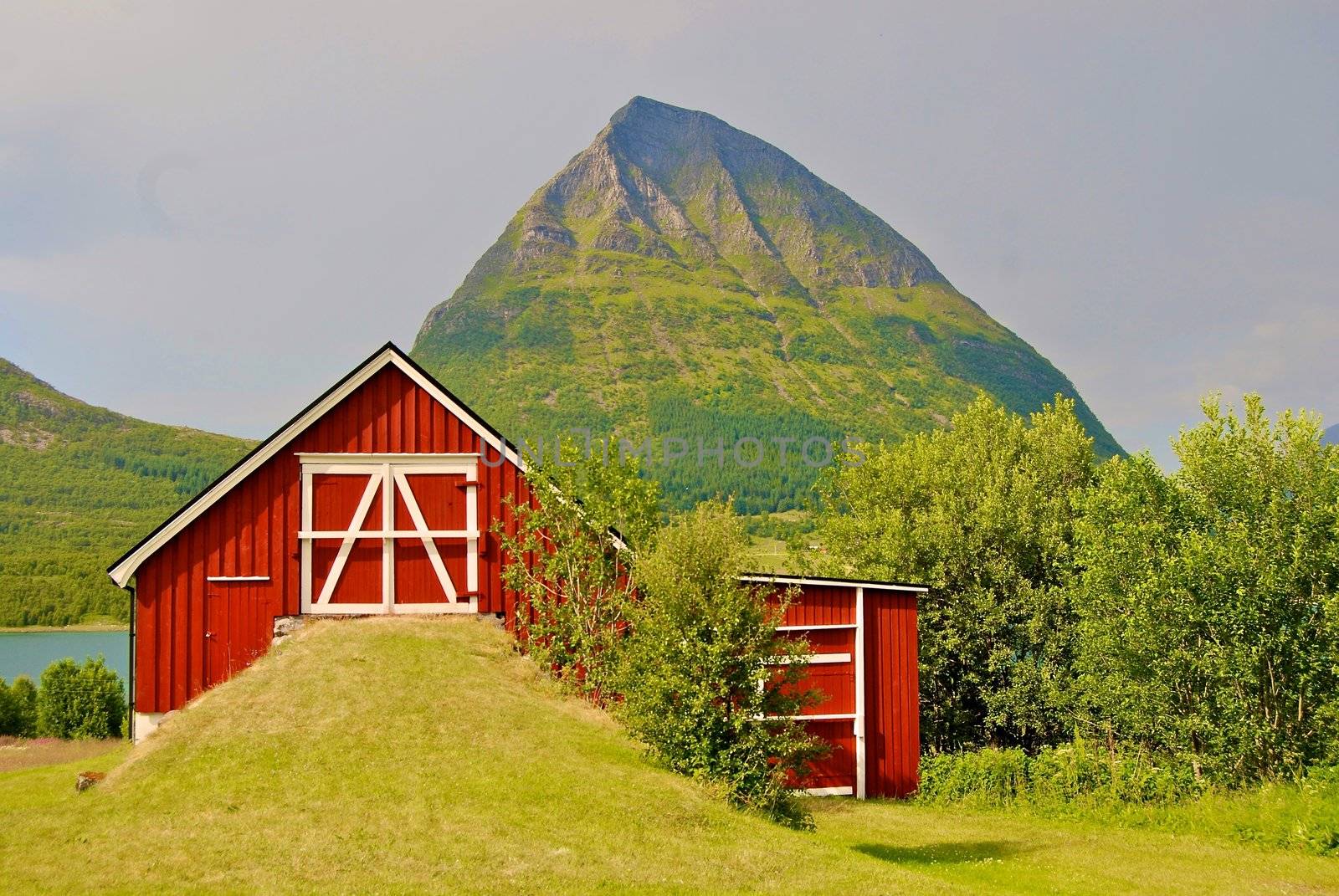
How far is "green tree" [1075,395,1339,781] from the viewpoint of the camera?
29.0 meters

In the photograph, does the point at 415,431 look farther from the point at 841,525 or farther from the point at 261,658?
the point at 841,525

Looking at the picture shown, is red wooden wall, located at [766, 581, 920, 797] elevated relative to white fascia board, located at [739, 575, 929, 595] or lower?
lower

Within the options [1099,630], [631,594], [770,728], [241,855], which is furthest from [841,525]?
[241,855]

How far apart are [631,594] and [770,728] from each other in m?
6.30

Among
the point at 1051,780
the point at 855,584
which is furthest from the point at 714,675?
the point at 1051,780

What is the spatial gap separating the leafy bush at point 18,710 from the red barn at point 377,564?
3106 centimetres

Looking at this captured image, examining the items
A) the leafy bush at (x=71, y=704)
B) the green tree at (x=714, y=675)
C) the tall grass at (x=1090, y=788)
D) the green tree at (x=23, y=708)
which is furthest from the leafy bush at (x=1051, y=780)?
the green tree at (x=23, y=708)

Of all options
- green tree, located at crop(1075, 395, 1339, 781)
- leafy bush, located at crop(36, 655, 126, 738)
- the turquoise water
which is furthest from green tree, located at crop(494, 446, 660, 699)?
the turquoise water

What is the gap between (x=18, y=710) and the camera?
49969mm

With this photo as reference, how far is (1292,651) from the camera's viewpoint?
28969mm

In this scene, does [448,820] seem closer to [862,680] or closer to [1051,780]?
[862,680]

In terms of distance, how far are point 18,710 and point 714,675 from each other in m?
45.2

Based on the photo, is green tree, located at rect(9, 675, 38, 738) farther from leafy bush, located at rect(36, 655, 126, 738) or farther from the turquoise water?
the turquoise water

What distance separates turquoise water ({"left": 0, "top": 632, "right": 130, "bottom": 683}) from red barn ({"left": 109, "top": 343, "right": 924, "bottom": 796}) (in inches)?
3442
